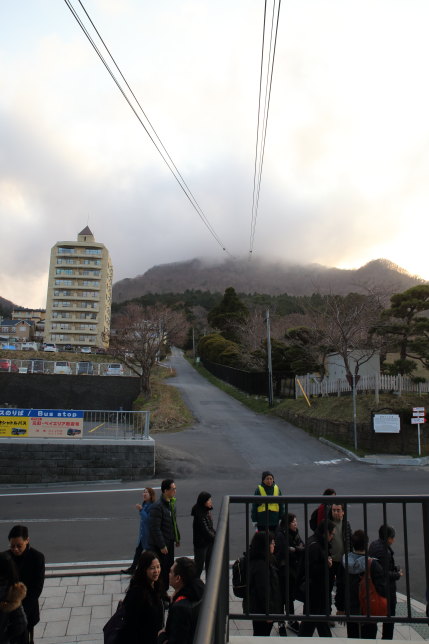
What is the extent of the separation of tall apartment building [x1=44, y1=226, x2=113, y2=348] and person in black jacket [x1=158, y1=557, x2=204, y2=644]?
7761 centimetres

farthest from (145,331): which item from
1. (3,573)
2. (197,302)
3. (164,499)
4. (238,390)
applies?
(197,302)

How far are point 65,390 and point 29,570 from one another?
110ft

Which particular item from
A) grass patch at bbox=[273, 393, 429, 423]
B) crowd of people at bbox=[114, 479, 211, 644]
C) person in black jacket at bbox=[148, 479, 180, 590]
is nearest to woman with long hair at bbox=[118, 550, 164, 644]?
crowd of people at bbox=[114, 479, 211, 644]

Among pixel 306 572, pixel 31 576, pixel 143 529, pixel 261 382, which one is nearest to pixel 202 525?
pixel 143 529

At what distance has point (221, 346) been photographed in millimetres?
50750

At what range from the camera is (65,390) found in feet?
118

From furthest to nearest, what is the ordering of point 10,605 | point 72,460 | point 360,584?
1. point 72,460
2. point 360,584
3. point 10,605

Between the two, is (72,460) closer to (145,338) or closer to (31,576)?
(31,576)

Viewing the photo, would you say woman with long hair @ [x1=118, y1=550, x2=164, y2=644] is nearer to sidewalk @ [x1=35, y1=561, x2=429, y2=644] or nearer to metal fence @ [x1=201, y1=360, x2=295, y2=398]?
sidewalk @ [x1=35, y1=561, x2=429, y2=644]

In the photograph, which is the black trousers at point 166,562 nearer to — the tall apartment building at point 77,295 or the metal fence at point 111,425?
the metal fence at point 111,425

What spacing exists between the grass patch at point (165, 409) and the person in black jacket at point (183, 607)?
58.8 ft

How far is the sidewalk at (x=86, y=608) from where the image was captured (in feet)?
16.0

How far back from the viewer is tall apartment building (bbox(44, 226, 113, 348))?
7931 centimetres

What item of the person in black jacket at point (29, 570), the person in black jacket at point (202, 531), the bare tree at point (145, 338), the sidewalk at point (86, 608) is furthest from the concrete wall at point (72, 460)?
the bare tree at point (145, 338)
